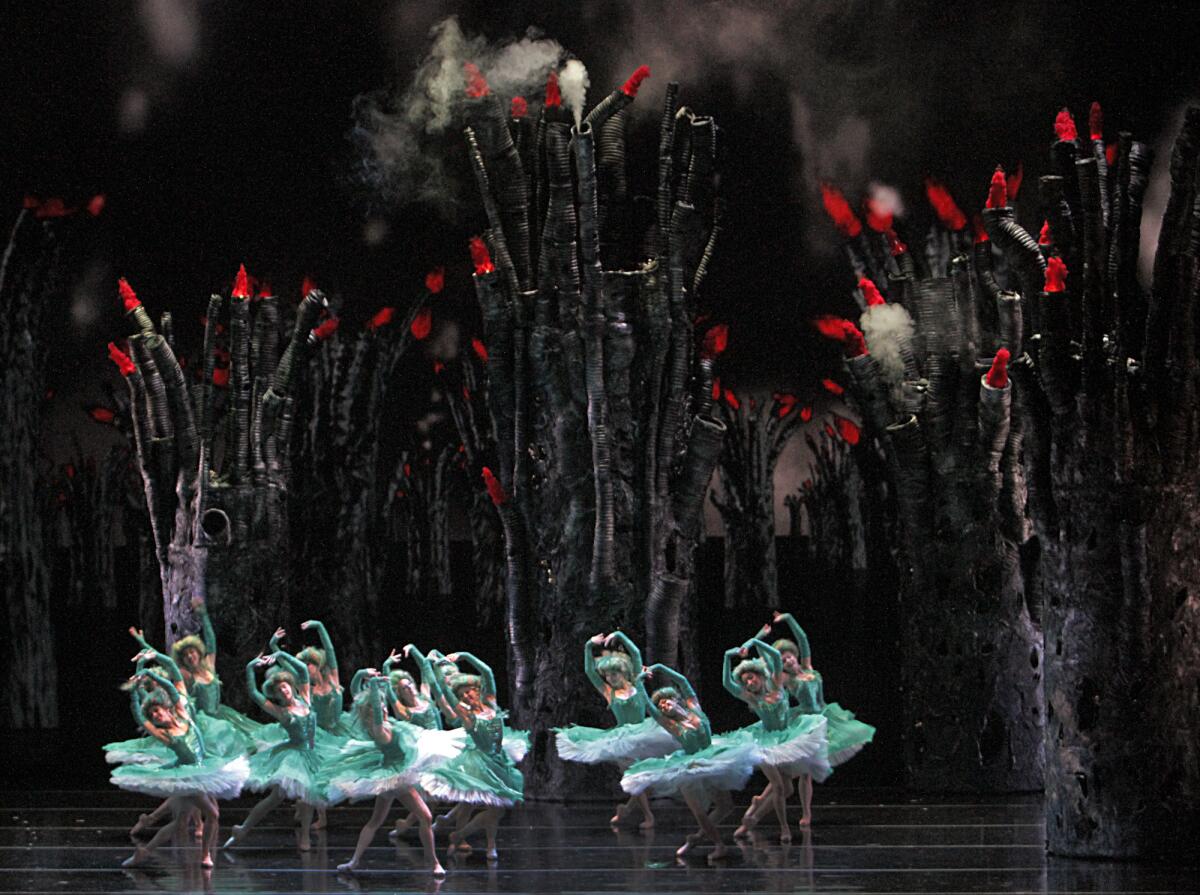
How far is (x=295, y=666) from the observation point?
472 inches

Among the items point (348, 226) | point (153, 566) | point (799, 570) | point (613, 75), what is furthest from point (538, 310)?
point (799, 570)

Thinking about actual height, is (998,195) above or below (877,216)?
below

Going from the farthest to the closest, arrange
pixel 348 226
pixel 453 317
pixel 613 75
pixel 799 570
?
pixel 799 570
pixel 453 317
pixel 348 226
pixel 613 75

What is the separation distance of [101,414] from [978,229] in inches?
445

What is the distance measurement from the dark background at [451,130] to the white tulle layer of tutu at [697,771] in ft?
22.8

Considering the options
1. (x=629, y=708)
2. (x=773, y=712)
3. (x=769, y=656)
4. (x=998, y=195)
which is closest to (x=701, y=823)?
(x=773, y=712)

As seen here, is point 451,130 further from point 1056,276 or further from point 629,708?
point 1056,276

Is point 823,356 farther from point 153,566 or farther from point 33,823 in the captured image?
point 33,823

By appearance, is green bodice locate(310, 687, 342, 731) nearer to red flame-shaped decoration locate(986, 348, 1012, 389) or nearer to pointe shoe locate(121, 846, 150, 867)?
pointe shoe locate(121, 846, 150, 867)

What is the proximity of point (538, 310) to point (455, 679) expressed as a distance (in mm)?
4217

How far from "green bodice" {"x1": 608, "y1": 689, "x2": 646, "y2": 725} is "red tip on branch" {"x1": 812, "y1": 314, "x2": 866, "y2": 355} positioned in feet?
12.9

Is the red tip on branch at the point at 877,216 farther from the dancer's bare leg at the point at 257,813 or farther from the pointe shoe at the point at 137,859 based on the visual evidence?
the pointe shoe at the point at 137,859

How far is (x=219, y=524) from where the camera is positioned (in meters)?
16.3

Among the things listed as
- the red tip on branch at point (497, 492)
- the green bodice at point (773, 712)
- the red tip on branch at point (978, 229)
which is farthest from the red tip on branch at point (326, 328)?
the green bodice at point (773, 712)
